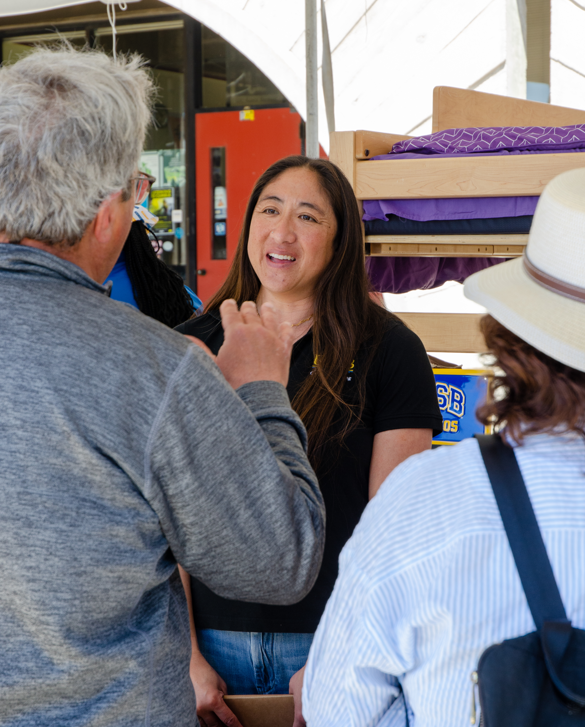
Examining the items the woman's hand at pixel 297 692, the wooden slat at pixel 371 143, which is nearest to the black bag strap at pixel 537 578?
the woman's hand at pixel 297 692

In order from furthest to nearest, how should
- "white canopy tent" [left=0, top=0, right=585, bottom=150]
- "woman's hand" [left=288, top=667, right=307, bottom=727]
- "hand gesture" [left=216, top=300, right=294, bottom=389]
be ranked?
1. "white canopy tent" [left=0, top=0, right=585, bottom=150]
2. "woman's hand" [left=288, top=667, right=307, bottom=727]
3. "hand gesture" [left=216, top=300, right=294, bottom=389]

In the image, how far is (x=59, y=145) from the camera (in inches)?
33.0

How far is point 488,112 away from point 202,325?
A: 1587 mm

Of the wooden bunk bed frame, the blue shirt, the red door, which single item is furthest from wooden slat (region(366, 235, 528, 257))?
the red door

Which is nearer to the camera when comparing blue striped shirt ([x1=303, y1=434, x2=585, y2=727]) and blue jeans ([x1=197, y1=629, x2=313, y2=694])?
blue striped shirt ([x1=303, y1=434, x2=585, y2=727])

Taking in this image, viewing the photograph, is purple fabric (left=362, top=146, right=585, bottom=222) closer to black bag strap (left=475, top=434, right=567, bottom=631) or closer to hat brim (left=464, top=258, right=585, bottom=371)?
hat brim (left=464, top=258, right=585, bottom=371)

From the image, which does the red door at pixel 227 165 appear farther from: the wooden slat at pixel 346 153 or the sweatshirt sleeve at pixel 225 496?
the sweatshirt sleeve at pixel 225 496

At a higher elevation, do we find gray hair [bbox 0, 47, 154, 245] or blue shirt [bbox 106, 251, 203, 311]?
gray hair [bbox 0, 47, 154, 245]

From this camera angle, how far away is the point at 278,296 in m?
1.75

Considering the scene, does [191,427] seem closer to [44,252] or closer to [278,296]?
[44,252]

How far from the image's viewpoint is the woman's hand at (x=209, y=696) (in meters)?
1.34

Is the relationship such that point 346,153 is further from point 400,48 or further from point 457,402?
point 400,48

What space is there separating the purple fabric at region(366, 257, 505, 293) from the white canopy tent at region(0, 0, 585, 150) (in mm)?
1118

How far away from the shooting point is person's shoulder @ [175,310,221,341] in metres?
1.76
